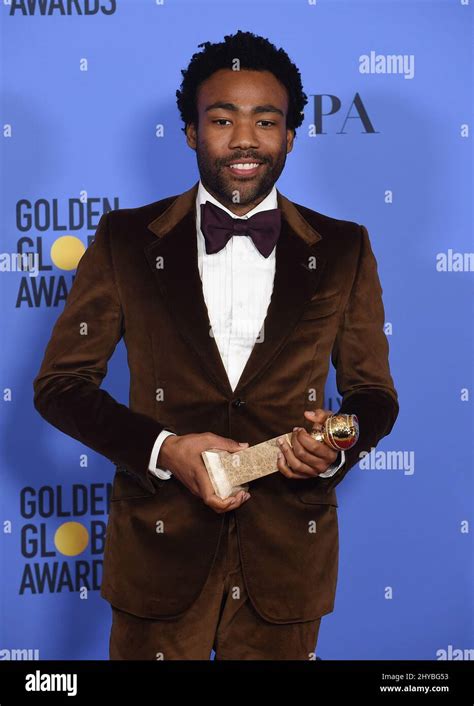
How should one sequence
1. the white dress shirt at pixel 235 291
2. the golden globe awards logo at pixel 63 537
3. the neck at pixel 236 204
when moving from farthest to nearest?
the golden globe awards logo at pixel 63 537, the neck at pixel 236 204, the white dress shirt at pixel 235 291

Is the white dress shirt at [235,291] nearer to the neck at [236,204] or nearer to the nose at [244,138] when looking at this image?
the neck at [236,204]

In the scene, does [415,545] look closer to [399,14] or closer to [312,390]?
[312,390]

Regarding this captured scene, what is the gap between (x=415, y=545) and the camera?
314cm

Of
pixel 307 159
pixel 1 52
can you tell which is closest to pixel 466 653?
pixel 307 159

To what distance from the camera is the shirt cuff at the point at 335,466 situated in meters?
2.10

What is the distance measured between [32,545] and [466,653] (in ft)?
4.80

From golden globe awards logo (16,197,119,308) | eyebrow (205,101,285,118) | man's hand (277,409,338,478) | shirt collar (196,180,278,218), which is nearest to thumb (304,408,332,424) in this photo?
man's hand (277,409,338,478)

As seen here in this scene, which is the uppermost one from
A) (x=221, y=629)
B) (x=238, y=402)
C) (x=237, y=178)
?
(x=237, y=178)

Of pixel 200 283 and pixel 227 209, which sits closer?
pixel 200 283

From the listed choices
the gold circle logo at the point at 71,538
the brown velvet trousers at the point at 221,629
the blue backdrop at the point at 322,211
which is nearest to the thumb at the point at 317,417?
the brown velvet trousers at the point at 221,629

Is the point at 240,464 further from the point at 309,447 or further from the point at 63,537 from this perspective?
the point at 63,537

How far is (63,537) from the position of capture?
3.13 metres

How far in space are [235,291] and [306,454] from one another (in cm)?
46

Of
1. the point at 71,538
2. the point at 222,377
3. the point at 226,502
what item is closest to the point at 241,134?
the point at 222,377
